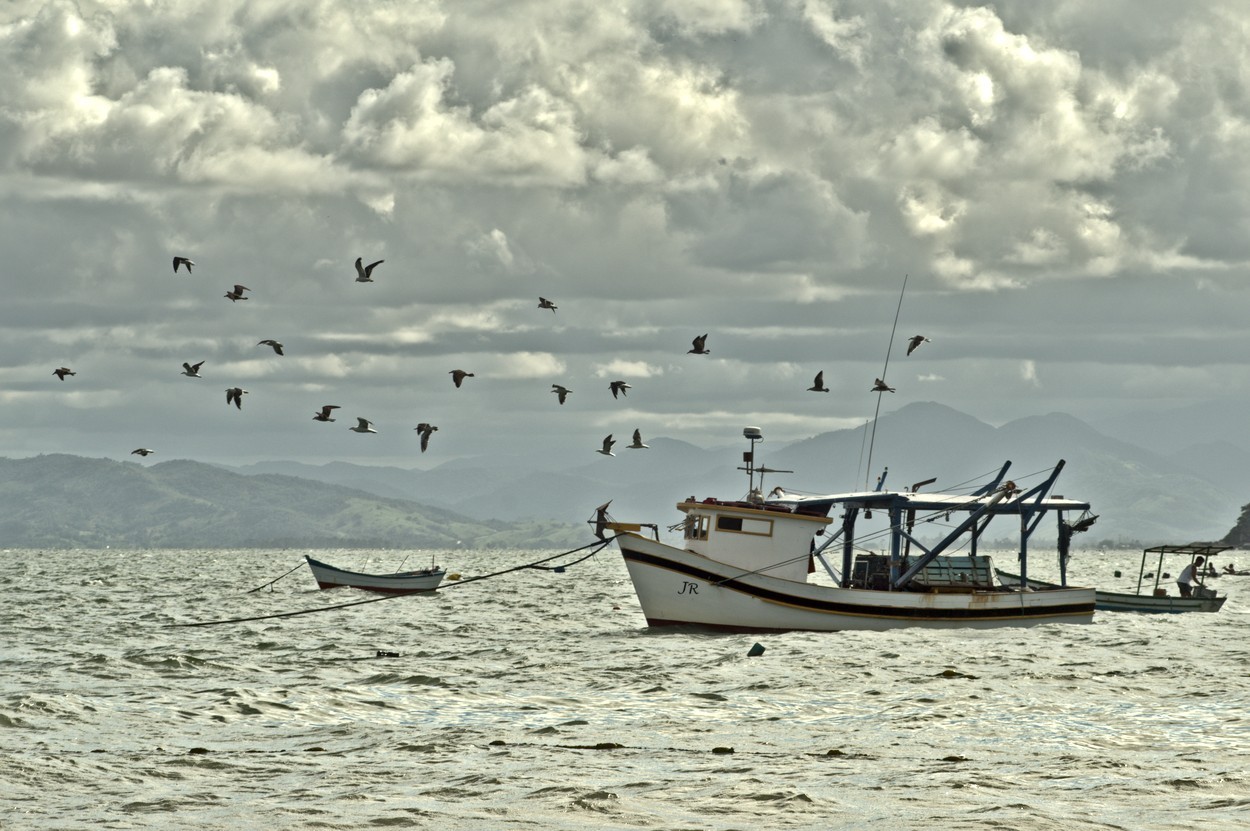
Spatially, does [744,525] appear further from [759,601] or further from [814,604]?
[814,604]

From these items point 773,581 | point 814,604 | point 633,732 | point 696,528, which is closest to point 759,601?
point 773,581

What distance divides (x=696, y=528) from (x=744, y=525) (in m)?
1.49

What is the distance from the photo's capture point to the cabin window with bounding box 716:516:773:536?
4584 centimetres

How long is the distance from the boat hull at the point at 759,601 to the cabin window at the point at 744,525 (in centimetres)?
120

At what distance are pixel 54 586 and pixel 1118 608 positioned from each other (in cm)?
7305

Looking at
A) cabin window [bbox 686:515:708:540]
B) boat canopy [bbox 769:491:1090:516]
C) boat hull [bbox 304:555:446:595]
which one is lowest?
boat hull [bbox 304:555:446:595]

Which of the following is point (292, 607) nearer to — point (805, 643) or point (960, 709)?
point (805, 643)

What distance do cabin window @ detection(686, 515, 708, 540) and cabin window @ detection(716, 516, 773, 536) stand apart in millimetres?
504

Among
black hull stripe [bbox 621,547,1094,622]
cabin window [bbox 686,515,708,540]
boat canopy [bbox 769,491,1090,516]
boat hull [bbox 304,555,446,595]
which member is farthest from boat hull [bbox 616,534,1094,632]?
boat hull [bbox 304,555,446,595]

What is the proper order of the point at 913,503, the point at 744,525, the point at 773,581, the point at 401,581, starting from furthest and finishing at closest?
1. the point at 401,581
2. the point at 913,503
3. the point at 744,525
4. the point at 773,581

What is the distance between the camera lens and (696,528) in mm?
46344

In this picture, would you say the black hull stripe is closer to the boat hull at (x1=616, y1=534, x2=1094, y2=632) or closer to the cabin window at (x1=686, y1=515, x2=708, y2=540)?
the boat hull at (x1=616, y1=534, x2=1094, y2=632)

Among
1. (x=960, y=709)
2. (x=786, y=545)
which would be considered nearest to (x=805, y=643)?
(x=786, y=545)

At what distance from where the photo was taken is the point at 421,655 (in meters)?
40.8
